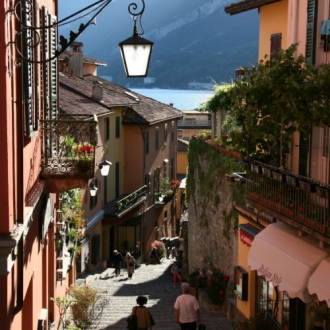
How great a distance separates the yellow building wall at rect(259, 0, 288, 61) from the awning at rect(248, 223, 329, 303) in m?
7.11

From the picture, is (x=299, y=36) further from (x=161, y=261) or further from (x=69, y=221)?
(x=161, y=261)

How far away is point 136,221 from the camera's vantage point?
1636 inches

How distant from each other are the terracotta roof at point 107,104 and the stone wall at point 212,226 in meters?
6.74

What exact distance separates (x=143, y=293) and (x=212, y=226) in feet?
13.3

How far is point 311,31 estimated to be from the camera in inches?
506

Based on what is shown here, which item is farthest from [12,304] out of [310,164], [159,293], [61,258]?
[159,293]

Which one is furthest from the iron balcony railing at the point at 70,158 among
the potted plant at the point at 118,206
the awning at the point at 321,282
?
the potted plant at the point at 118,206

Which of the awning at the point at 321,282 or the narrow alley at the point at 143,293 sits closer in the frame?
the awning at the point at 321,282

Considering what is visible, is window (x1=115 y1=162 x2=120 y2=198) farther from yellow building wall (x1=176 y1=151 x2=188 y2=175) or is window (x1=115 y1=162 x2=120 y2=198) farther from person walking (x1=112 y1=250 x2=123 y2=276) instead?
yellow building wall (x1=176 y1=151 x2=188 y2=175)

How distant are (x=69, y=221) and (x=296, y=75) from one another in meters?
11.7

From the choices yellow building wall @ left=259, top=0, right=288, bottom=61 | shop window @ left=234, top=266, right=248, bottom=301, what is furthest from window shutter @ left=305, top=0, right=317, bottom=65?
shop window @ left=234, top=266, right=248, bottom=301

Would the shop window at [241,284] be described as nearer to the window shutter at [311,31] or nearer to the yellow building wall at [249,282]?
the yellow building wall at [249,282]

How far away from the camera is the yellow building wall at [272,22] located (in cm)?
1830

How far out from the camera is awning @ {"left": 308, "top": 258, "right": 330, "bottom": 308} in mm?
9657
